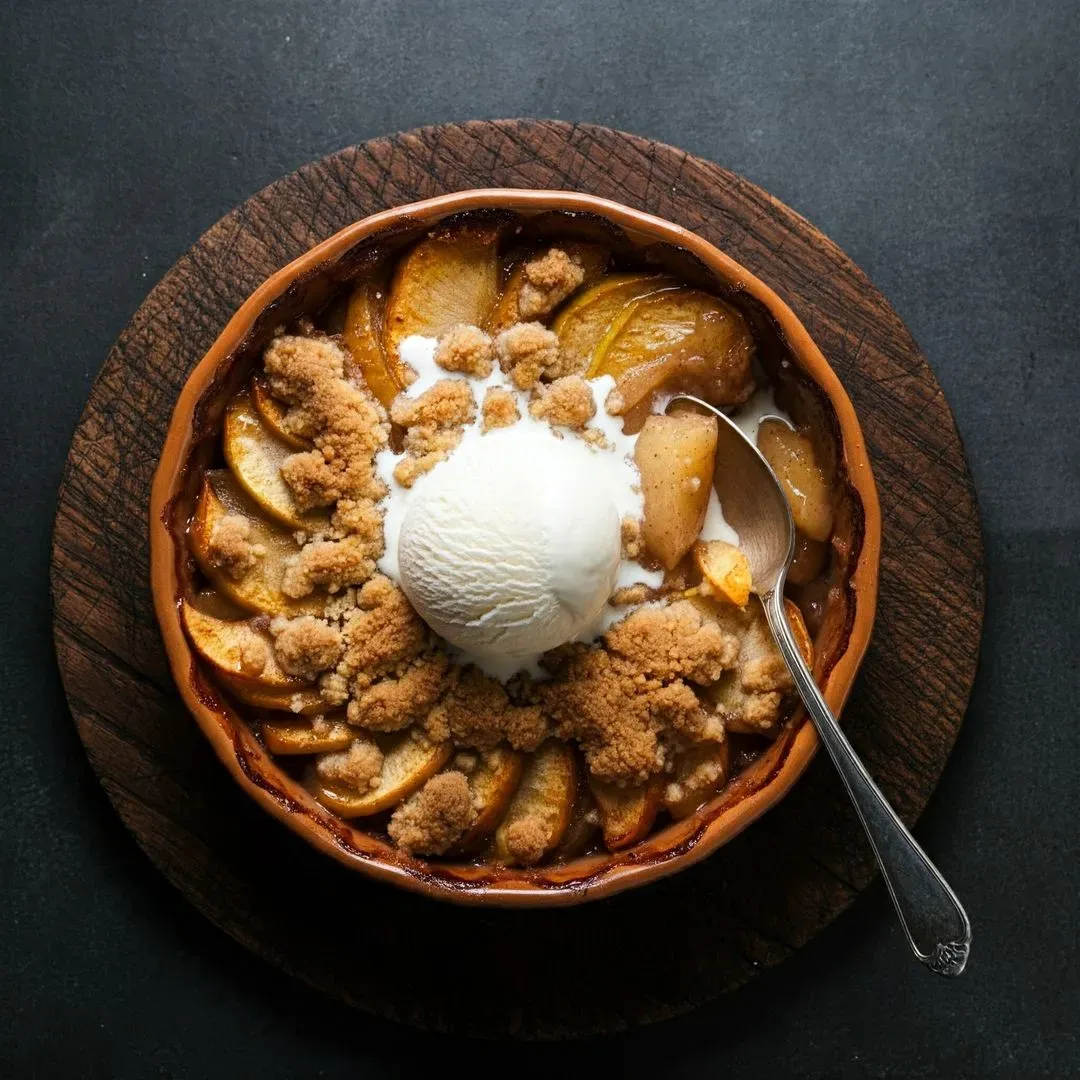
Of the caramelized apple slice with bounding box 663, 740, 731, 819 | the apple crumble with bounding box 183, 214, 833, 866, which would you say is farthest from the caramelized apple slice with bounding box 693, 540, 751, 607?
the caramelized apple slice with bounding box 663, 740, 731, 819

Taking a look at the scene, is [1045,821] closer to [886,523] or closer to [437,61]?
[886,523]

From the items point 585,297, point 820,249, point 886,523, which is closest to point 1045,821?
point 886,523

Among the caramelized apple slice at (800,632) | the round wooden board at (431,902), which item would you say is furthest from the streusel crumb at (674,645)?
the round wooden board at (431,902)

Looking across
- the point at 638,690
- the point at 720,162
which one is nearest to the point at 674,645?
the point at 638,690

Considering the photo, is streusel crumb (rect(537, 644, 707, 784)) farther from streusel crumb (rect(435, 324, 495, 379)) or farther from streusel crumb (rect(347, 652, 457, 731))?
streusel crumb (rect(435, 324, 495, 379))

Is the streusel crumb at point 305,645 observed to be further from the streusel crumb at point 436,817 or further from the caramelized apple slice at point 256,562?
the streusel crumb at point 436,817

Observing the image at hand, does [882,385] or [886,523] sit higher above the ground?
[882,385]
